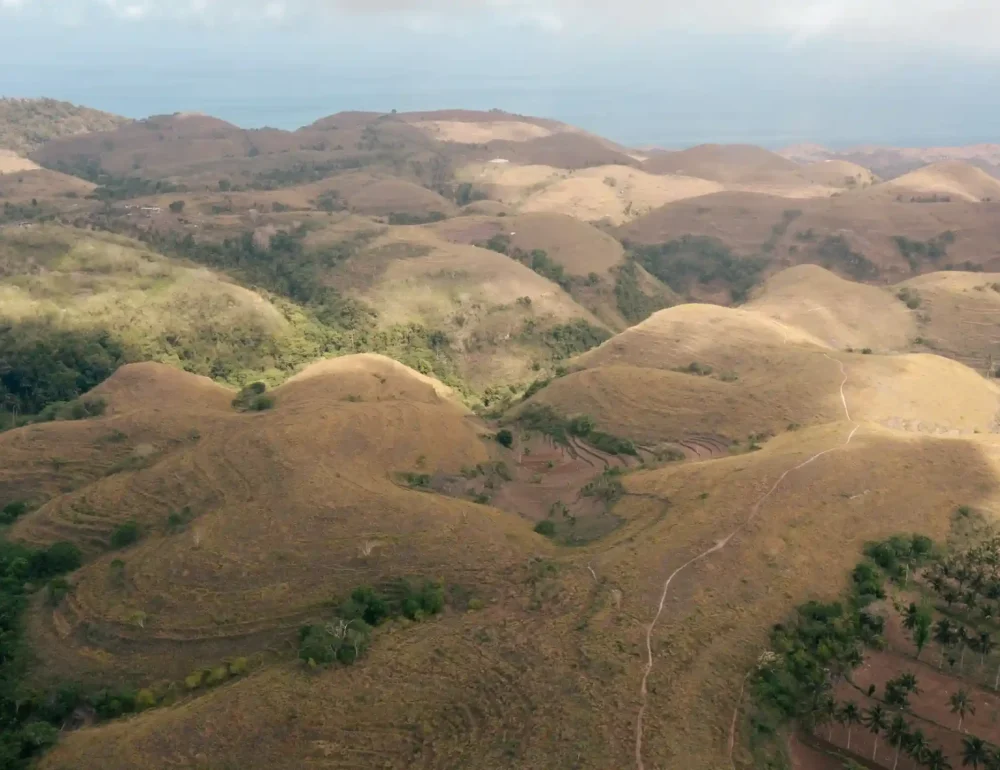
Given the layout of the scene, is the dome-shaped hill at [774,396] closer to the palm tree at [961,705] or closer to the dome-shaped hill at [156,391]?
the palm tree at [961,705]

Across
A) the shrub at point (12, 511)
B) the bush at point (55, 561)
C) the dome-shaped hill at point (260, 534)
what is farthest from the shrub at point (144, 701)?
the shrub at point (12, 511)

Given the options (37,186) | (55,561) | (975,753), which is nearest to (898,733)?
(975,753)

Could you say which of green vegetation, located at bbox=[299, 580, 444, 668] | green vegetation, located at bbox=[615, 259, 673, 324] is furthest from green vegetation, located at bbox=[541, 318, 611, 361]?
green vegetation, located at bbox=[299, 580, 444, 668]

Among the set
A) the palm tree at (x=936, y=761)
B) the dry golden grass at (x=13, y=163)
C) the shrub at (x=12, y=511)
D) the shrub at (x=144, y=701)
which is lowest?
the shrub at (x=12, y=511)

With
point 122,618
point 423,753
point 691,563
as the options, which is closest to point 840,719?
point 691,563

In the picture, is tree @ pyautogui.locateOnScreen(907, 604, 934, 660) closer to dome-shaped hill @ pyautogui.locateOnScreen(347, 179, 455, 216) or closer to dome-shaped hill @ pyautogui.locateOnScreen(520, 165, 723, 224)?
dome-shaped hill @ pyautogui.locateOnScreen(347, 179, 455, 216)

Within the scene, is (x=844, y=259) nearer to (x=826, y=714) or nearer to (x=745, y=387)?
(x=745, y=387)
